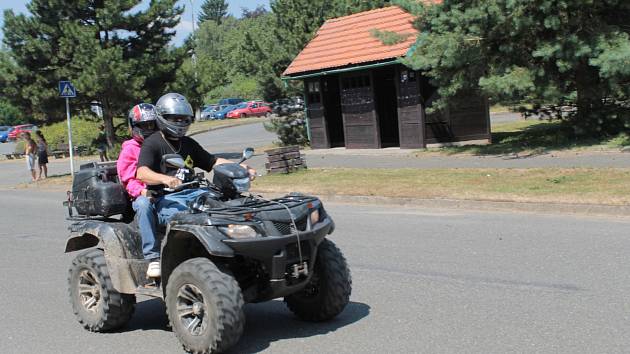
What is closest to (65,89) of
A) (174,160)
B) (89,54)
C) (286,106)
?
(89,54)

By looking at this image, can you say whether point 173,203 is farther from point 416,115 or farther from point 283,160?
point 416,115

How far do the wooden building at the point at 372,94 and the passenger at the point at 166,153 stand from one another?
15256 millimetres

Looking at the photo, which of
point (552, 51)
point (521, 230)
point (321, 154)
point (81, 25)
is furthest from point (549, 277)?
point (81, 25)

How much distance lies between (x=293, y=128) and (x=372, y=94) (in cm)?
549

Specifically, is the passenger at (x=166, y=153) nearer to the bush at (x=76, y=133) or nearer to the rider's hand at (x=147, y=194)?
the rider's hand at (x=147, y=194)

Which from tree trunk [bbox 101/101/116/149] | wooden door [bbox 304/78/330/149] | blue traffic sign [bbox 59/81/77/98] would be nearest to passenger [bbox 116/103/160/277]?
blue traffic sign [bbox 59/81/77/98]

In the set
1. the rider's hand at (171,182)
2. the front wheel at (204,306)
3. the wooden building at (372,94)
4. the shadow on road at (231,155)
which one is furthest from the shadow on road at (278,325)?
the shadow on road at (231,155)

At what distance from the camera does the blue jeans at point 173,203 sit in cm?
579

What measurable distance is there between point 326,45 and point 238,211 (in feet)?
69.7

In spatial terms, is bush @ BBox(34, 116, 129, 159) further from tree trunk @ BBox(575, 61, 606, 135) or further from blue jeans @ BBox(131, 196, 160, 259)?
blue jeans @ BBox(131, 196, 160, 259)

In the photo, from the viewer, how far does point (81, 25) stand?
85.3ft

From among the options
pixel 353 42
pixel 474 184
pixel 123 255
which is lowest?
pixel 474 184

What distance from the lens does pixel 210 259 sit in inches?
216

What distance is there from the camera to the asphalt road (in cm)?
561
